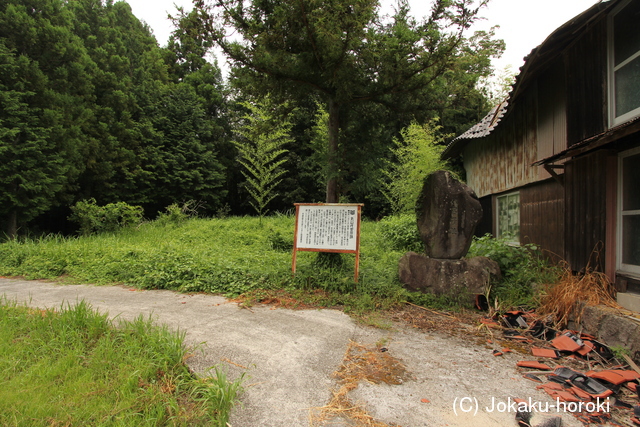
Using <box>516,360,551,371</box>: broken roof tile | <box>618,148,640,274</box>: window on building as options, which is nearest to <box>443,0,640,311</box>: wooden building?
<box>618,148,640,274</box>: window on building

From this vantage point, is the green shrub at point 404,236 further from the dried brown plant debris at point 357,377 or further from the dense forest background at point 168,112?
the dried brown plant debris at point 357,377

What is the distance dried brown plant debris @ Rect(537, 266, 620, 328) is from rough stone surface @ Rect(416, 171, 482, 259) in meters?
1.11

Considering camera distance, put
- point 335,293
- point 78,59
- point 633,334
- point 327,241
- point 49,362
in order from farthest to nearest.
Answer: point 78,59 → point 327,241 → point 335,293 → point 633,334 → point 49,362

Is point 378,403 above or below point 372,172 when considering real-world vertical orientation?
below

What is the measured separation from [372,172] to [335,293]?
2.36 meters

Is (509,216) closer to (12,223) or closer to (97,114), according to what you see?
(12,223)

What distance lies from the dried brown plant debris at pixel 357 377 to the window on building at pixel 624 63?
3.44 m

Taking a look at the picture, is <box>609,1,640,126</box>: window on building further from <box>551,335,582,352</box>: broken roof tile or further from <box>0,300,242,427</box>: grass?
<box>0,300,242,427</box>: grass

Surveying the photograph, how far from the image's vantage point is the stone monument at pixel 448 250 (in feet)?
14.4

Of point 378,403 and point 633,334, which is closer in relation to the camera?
point 378,403

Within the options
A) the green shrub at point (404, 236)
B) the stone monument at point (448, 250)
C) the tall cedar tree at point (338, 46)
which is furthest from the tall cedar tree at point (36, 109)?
the stone monument at point (448, 250)

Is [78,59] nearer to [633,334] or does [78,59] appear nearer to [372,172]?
[372,172]

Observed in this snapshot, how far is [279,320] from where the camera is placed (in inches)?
142

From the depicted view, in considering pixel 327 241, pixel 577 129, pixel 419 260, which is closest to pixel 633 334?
pixel 419 260
